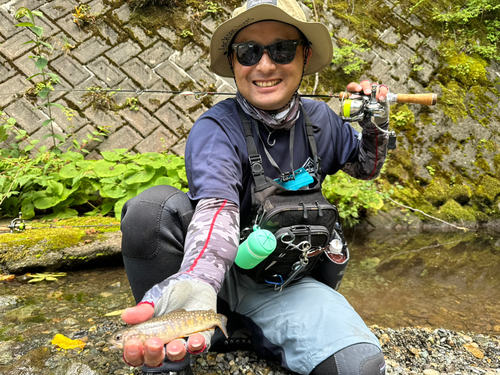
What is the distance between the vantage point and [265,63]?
1968 millimetres

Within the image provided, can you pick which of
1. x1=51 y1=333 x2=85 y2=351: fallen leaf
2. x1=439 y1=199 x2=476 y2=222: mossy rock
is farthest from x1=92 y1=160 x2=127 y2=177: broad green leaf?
x1=439 y1=199 x2=476 y2=222: mossy rock

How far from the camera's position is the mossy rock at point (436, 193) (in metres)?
5.33

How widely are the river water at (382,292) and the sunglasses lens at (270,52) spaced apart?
5.63 feet

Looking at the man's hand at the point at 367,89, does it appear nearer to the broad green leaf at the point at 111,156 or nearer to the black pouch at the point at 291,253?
the black pouch at the point at 291,253

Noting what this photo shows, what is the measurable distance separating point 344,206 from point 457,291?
149 centimetres

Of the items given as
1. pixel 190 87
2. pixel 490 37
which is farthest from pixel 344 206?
pixel 490 37

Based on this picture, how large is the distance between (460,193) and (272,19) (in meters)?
4.53

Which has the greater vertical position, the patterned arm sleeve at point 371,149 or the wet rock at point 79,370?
the patterned arm sleeve at point 371,149

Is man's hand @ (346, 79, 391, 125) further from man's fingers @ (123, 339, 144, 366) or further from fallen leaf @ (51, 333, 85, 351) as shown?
fallen leaf @ (51, 333, 85, 351)

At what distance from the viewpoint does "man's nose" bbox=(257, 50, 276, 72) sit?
1.97m

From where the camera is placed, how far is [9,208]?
386cm

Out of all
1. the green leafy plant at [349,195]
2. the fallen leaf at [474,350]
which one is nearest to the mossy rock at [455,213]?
the green leafy plant at [349,195]

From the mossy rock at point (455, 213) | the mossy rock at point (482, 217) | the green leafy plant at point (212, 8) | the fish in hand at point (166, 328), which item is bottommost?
the mossy rock at point (482, 217)

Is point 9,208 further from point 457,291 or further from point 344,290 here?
point 457,291
